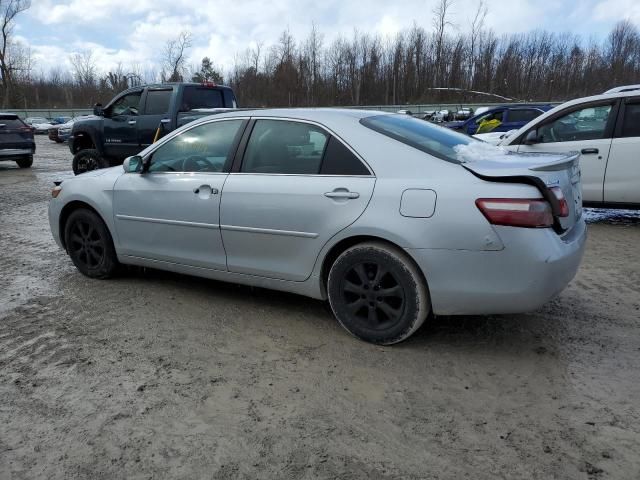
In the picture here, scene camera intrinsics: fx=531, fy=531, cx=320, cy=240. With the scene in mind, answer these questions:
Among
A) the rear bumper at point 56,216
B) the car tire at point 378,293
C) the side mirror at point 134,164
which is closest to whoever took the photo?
the car tire at point 378,293

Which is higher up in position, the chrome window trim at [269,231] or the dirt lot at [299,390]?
the chrome window trim at [269,231]

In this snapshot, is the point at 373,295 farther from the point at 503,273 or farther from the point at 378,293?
the point at 503,273

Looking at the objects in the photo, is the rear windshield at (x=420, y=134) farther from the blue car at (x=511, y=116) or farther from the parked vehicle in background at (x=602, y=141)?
the blue car at (x=511, y=116)

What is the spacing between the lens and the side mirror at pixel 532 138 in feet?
23.3

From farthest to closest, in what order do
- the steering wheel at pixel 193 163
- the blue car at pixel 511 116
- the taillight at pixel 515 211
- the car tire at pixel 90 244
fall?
the blue car at pixel 511 116
the car tire at pixel 90 244
the steering wheel at pixel 193 163
the taillight at pixel 515 211

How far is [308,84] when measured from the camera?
7375cm

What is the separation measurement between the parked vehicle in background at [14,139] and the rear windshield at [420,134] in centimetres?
1522

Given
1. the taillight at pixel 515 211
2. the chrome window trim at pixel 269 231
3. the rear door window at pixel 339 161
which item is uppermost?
the rear door window at pixel 339 161

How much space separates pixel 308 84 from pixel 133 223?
72.5 metres

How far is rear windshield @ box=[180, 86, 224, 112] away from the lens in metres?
10.6

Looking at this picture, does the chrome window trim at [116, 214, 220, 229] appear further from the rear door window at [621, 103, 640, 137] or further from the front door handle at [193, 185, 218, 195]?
the rear door window at [621, 103, 640, 137]

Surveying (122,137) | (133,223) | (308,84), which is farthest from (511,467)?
(308,84)

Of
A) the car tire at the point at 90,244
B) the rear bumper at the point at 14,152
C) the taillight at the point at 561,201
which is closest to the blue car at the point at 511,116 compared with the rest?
the car tire at the point at 90,244

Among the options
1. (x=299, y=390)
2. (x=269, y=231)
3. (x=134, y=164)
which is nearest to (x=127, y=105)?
(x=134, y=164)
